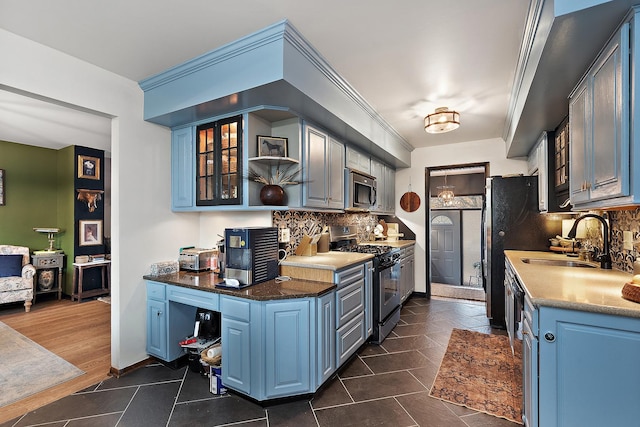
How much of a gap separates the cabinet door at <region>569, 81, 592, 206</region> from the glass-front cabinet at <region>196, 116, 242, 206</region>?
236 cm

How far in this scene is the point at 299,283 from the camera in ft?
7.79

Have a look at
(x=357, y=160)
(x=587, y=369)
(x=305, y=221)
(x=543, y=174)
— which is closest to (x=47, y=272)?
(x=305, y=221)

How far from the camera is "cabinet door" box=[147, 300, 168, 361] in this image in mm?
2570

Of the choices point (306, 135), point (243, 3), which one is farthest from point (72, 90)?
point (306, 135)

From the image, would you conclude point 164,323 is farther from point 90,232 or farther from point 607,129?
point 90,232

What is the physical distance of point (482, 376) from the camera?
2.49 m

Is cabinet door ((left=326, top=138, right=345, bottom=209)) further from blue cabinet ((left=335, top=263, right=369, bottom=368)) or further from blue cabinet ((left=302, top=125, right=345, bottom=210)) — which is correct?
blue cabinet ((left=335, top=263, right=369, bottom=368))

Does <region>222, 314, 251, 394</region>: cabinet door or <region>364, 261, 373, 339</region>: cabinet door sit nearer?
<region>222, 314, 251, 394</region>: cabinet door

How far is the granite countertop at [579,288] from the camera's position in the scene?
1.33 meters

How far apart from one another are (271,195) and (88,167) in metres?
4.39

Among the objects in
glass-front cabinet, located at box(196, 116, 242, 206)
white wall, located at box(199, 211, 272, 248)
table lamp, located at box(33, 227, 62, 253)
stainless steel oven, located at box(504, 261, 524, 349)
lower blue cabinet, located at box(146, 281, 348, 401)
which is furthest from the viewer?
table lamp, located at box(33, 227, 62, 253)

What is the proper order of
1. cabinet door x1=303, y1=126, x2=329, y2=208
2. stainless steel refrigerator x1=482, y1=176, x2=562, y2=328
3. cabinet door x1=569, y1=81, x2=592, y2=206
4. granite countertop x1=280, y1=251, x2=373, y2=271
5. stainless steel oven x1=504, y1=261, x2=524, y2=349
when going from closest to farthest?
cabinet door x1=569, y1=81, x2=592, y2=206 → stainless steel oven x1=504, y1=261, x2=524, y2=349 → granite countertop x1=280, y1=251, x2=373, y2=271 → cabinet door x1=303, y1=126, x2=329, y2=208 → stainless steel refrigerator x1=482, y1=176, x2=562, y2=328

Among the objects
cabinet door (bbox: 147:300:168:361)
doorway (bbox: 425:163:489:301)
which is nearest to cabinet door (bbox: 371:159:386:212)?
doorway (bbox: 425:163:489:301)

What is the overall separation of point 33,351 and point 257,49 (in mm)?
3589
